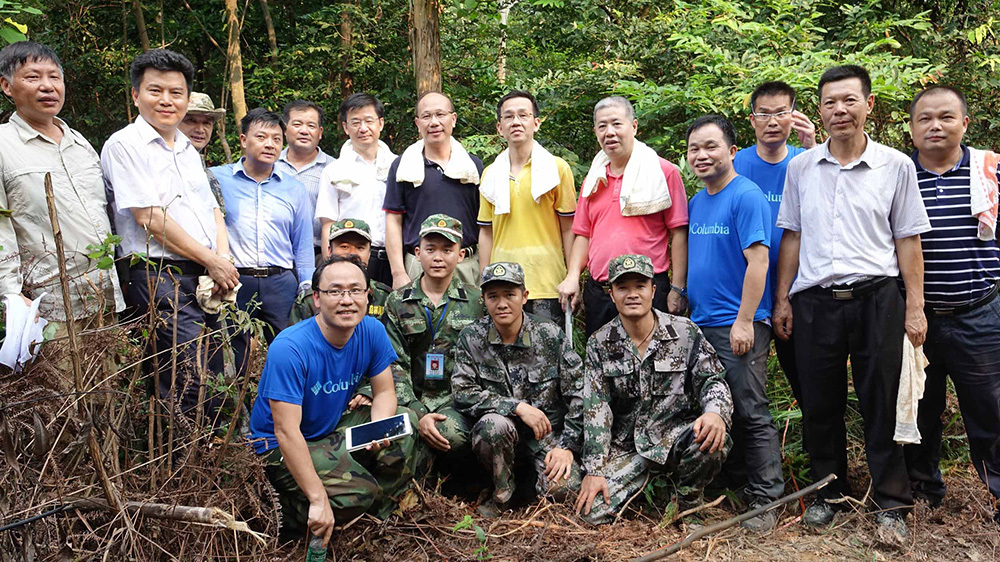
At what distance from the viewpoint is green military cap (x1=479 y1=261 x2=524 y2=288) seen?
4.35 meters

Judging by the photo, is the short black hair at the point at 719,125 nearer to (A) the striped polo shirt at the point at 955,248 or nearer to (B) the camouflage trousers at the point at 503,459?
(A) the striped polo shirt at the point at 955,248

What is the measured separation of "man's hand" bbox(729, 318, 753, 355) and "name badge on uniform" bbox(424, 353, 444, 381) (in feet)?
5.60

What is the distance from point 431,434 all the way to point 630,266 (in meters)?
1.43

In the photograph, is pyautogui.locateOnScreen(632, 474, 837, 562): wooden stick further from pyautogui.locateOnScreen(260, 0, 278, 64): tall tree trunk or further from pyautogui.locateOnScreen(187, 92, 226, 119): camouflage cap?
pyautogui.locateOnScreen(260, 0, 278, 64): tall tree trunk

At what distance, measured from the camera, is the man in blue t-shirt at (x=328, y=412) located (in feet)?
11.7

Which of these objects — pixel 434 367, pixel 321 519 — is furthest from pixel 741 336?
pixel 321 519

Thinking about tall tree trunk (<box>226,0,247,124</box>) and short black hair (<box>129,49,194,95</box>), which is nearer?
short black hair (<box>129,49,194,95</box>)

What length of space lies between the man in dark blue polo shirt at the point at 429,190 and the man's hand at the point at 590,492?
4.95 feet

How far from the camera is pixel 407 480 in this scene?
13.2ft

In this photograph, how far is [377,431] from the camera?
12.1 feet

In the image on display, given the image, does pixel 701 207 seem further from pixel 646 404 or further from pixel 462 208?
pixel 462 208

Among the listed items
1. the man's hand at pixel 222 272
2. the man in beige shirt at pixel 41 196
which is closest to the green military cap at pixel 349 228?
the man's hand at pixel 222 272

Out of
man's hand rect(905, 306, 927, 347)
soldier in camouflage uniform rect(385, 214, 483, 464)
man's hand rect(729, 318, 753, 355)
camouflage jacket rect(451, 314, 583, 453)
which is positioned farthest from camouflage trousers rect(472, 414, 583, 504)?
man's hand rect(905, 306, 927, 347)

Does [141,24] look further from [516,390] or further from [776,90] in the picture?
[776,90]
